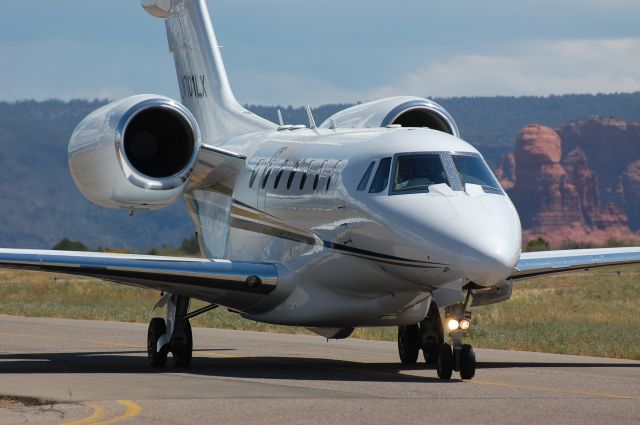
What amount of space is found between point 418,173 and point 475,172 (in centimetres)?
74

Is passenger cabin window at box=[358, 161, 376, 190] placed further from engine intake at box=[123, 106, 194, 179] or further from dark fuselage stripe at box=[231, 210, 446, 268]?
engine intake at box=[123, 106, 194, 179]

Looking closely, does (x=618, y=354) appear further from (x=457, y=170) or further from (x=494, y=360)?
(x=457, y=170)

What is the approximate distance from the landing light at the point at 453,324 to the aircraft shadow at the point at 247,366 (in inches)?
26.8

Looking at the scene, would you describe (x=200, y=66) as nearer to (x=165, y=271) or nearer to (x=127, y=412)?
(x=165, y=271)

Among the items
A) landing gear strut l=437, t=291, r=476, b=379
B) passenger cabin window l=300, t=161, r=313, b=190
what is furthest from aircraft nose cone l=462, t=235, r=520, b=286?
passenger cabin window l=300, t=161, r=313, b=190

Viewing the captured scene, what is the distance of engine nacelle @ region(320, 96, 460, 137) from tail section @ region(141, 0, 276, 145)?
4230 millimetres

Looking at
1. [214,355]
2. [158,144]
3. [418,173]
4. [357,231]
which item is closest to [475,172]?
[418,173]

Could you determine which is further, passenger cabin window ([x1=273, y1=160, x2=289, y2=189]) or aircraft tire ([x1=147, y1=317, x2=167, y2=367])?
passenger cabin window ([x1=273, y1=160, x2=289, y2=189])

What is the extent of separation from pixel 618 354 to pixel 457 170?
6671mm

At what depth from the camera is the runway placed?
13633 millimetres

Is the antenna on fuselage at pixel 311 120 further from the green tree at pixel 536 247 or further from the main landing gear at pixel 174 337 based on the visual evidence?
the green tree at pixel 536 247

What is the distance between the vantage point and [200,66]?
29031mm

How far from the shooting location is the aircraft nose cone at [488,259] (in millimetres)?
16625

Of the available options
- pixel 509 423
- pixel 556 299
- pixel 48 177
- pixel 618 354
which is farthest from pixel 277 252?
pixel 48 177
